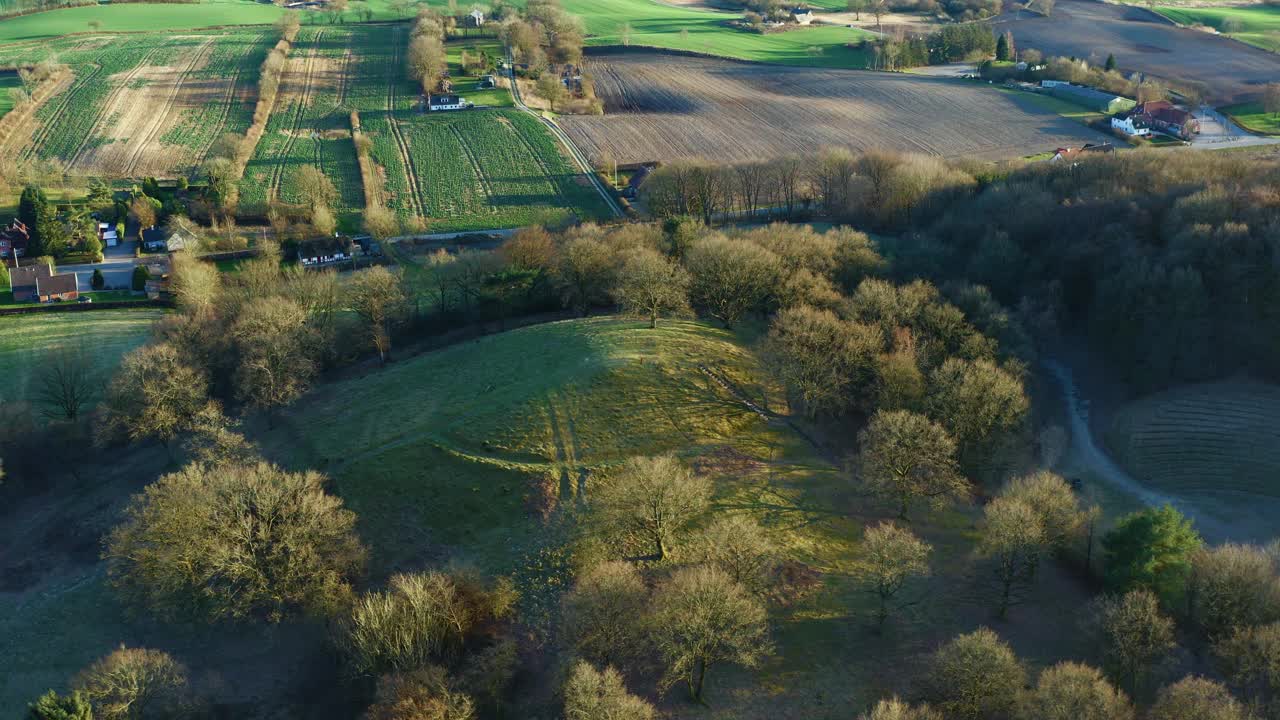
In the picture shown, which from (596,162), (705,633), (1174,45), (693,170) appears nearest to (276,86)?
(596,162)

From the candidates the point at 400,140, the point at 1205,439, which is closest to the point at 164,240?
the point at 400,140

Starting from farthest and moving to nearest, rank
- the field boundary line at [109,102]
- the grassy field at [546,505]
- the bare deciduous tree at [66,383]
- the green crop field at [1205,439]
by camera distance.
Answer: the field boundary line at [109,102]
the bare deciduous tree at [66,383]
the green crop field at [1205,439]
the grassy field at [546,505]

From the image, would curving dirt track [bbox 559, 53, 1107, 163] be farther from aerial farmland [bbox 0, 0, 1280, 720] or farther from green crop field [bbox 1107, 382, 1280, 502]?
green crop field [bbox 1107, 382, 1280, 502]

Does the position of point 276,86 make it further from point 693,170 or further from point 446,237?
point 693,170

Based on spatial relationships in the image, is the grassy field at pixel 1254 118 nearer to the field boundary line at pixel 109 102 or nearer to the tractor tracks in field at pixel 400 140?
the tractor tracks in field at pixel 400 140

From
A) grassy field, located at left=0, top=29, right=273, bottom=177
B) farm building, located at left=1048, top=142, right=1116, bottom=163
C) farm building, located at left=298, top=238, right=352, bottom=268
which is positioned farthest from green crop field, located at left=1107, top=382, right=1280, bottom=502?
grassy field, located at left=0, top=29, right=273, bottom=177

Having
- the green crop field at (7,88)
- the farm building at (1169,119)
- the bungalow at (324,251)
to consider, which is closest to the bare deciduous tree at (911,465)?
the bungalow at (324,251)
